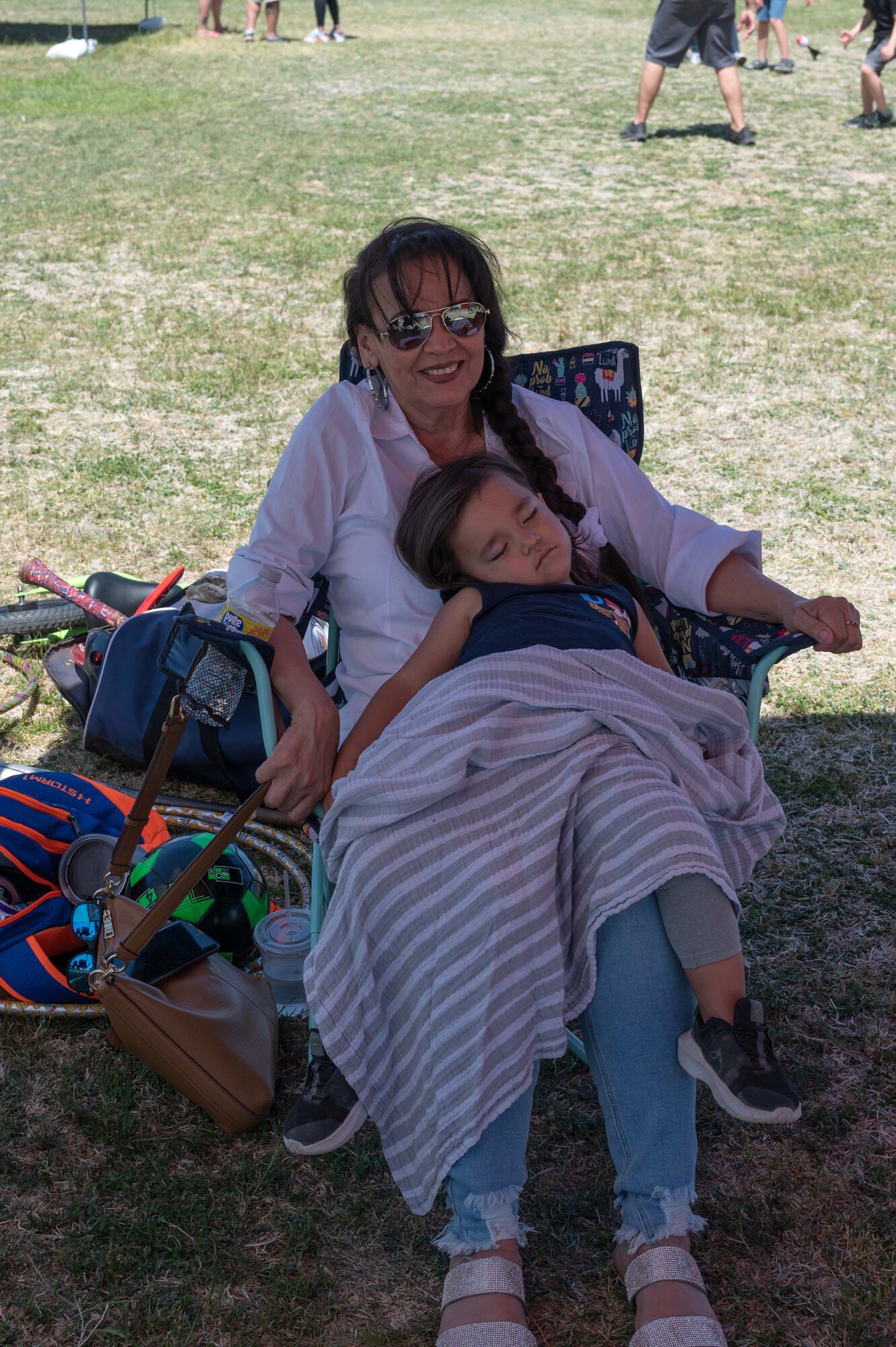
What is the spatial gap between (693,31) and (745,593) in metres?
9.61

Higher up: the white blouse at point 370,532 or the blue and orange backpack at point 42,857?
the white blouse at point 370,532

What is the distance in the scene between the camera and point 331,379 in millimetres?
6023

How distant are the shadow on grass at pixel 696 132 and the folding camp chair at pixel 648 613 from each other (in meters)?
9.53

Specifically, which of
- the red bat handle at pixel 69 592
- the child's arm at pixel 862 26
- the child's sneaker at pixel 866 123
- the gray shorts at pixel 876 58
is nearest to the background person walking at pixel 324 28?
the child's arm at pixel 862 26

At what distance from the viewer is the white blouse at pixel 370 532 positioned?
7.51 feet

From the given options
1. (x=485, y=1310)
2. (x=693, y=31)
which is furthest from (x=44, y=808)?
(x=693, y=31)

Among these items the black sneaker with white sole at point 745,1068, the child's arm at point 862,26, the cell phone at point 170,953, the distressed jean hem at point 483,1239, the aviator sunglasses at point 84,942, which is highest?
the child's arm at point 862,26

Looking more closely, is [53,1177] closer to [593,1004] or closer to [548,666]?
[593,1004]

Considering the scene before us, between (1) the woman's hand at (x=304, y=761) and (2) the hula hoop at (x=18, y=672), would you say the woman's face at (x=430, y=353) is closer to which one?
(1) the woman's hand at (x=304, y=761)

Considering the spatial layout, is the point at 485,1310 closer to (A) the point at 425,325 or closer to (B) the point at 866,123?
(A) the point at 425,325

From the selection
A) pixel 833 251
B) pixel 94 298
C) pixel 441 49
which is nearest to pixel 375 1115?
pixel 94 298

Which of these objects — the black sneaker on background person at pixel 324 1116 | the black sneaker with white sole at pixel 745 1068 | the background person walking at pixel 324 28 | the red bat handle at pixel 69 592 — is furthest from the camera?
the background person walking at pixel 324 28

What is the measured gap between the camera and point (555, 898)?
1.73m

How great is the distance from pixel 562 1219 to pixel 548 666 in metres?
0.93
